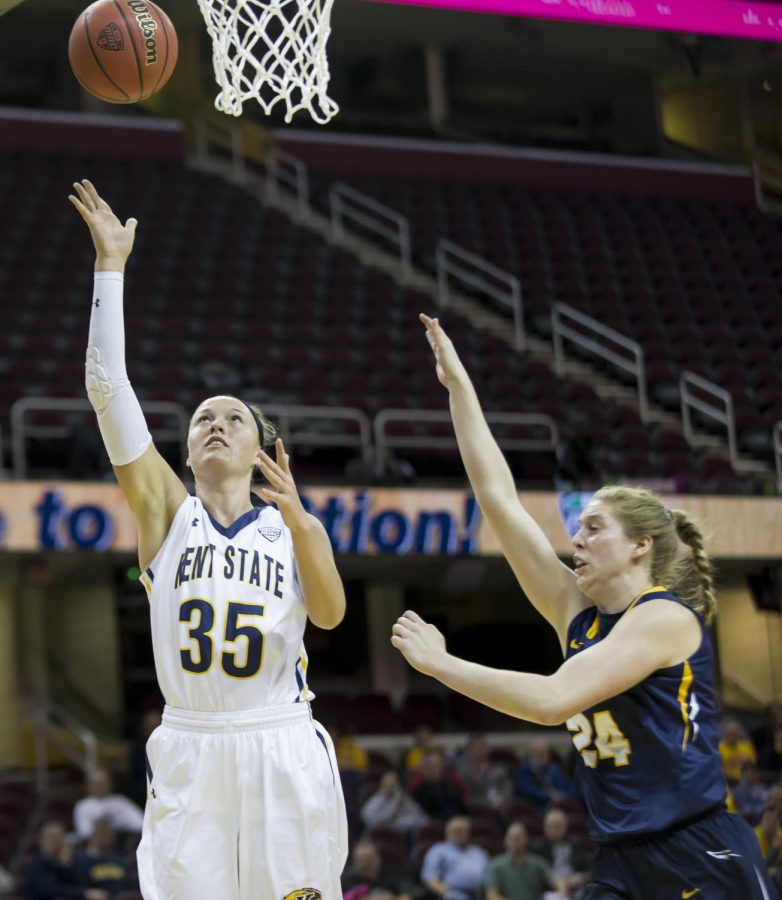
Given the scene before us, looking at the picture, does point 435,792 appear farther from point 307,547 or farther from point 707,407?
point 307,547

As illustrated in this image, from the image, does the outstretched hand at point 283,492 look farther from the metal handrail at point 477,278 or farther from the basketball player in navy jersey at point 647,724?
the metal handrail at point 477,278

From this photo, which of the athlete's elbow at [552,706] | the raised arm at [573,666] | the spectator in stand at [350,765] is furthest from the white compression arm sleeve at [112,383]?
the spectator in stand at [350,765]

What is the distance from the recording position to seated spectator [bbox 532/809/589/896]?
9.73 m

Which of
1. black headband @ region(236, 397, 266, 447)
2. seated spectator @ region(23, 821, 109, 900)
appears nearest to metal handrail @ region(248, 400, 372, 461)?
seated spectator @ region(23, 821, 109, 900)

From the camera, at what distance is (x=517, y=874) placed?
9.35 metres

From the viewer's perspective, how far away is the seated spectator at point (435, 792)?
1070 centimetres

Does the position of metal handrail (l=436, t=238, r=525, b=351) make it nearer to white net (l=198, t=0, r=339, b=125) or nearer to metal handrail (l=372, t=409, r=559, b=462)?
metal handrail (l=372, t=409, r=559, b=462)

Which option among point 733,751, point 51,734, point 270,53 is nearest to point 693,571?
point 270,53

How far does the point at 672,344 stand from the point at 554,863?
25.2 feet

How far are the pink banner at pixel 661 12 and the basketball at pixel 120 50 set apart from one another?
1900 millimetres

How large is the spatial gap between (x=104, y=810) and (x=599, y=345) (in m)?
8.20

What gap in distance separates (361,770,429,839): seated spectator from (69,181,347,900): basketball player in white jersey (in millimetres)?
6445

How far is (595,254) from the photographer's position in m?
18.3

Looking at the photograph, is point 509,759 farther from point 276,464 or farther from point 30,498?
point 276,464
